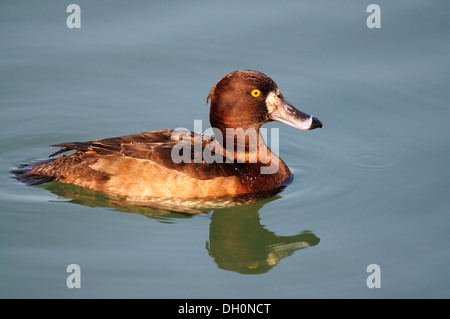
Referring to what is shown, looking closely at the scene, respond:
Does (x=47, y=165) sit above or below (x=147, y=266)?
above

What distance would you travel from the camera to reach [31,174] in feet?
27.6

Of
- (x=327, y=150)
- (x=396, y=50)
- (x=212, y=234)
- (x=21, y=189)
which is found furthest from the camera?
(x=396, y=50)

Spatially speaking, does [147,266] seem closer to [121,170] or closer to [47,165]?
[121,170]

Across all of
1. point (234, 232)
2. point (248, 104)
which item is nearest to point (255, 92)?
point (248, 104)

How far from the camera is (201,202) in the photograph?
8000 millimetres

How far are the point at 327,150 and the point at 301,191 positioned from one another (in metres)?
1.11

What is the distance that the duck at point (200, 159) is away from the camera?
7910 millimetres

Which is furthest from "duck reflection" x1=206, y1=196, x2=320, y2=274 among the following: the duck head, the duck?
the duck head

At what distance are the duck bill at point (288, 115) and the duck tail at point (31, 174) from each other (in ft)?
8.50

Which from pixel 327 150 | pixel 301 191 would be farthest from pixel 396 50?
pixel 301 191

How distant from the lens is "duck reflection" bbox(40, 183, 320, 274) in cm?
715

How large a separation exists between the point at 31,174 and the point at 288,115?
301 centimetres

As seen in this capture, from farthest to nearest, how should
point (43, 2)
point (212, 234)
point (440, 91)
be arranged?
1. point (43, 2)
2. point (440, 91)
3. point (212, 234)

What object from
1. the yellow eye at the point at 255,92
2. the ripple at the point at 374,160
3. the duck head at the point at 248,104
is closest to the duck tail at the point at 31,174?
the duck head at the point at 248,104
